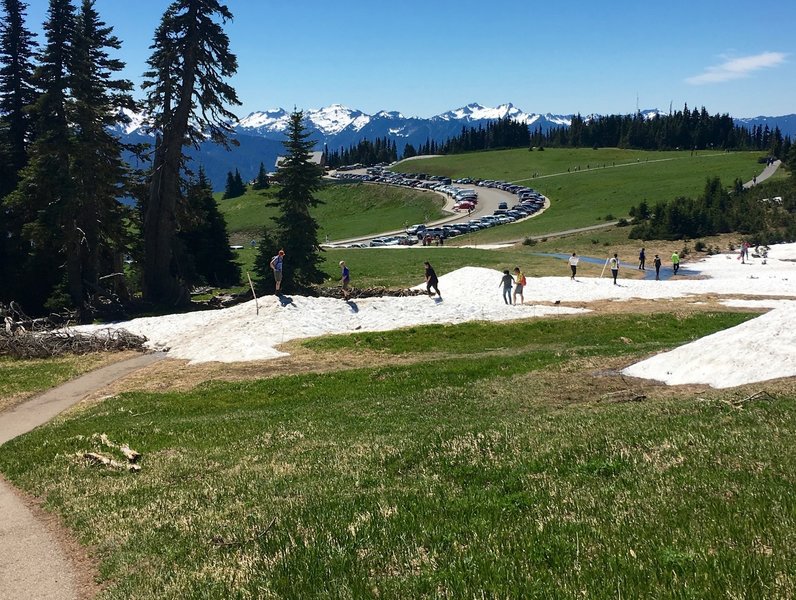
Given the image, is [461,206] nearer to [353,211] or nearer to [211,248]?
[353,211]

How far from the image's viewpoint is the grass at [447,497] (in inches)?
220

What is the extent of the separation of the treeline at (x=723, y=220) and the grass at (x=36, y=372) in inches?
2656

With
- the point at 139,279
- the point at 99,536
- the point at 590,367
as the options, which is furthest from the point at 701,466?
the point at 139,279

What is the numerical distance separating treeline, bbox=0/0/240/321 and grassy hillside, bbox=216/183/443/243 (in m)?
70.5

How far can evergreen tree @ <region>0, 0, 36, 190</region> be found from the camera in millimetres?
44531

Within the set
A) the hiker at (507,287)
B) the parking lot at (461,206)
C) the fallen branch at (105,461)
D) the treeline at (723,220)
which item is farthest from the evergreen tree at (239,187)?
the fallen branch at (105,461)

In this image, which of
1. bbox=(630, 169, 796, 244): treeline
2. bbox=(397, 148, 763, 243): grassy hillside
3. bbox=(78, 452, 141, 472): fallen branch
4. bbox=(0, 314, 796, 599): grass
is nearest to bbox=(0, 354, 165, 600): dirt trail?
bbox=(0, 314, 796, 599): grass

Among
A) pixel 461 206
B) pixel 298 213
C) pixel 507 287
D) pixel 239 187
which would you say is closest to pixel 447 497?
pixel 507 287

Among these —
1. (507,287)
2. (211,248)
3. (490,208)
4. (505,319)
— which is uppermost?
(490,208)

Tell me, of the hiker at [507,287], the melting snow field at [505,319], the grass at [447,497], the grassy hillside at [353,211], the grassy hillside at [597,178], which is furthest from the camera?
the grassy hillside at [353,211]

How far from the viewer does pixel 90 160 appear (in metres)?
38.6

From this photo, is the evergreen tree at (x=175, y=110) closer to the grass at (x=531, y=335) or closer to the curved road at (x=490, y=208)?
the grass at (x=531, y=335)

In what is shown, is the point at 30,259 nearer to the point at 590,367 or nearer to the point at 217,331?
the point at 217,331

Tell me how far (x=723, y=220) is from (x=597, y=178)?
2849 inches
